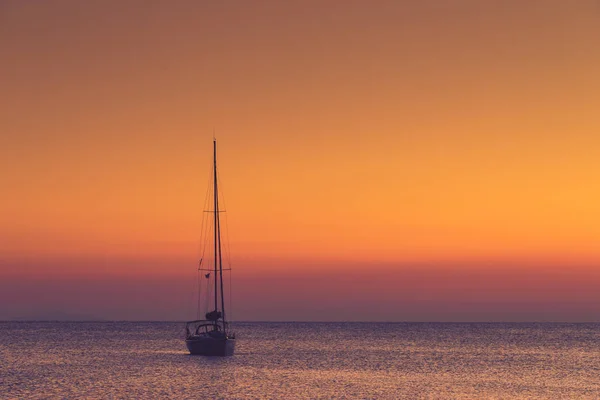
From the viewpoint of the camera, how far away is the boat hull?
317 ft

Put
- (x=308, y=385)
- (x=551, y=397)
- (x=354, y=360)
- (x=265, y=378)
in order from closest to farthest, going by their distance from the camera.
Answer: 1. (x=551, y=397)
2. (x=308, y=385)
3. (x=265, y=378)
4. (x=354, y=360)

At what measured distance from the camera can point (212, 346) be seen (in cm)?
9750

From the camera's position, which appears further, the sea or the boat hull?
the boat hull

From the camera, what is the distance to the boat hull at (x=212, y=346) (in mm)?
96625

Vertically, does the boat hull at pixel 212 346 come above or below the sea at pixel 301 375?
above

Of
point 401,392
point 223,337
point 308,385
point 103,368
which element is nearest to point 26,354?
point 103,368

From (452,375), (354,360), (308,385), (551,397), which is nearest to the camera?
(551,397)

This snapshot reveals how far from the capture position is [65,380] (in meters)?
82.9

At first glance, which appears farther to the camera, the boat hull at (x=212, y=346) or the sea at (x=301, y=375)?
the boat hull at (x=212, y=346)

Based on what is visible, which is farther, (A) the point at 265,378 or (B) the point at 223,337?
(B) the point at 223,337

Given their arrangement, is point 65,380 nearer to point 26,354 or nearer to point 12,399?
point 12,399

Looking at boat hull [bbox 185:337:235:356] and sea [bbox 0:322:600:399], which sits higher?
boat hull [bbox 185:337:235:356]

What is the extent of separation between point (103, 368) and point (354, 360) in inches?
1439

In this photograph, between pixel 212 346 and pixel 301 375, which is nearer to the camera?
pixel 301 375
